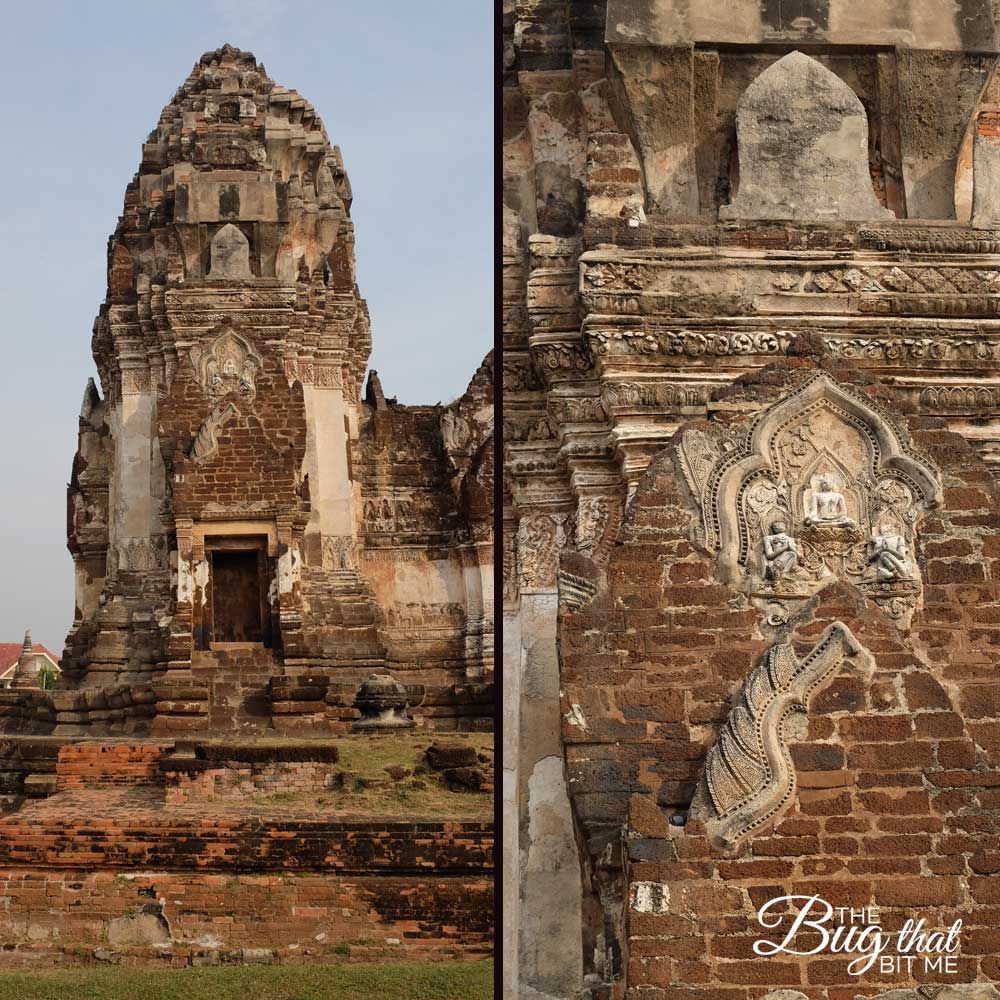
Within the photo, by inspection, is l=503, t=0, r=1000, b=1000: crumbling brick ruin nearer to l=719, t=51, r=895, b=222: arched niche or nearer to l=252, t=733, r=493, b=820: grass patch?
l=719, t=51, r=895, b=222: arched niche

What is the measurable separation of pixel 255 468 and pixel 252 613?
2.11m

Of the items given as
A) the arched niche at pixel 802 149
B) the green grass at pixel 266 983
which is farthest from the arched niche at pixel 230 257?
the arched niche at pixel 802 149

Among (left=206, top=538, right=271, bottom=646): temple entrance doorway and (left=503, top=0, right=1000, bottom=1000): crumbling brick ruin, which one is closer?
(left=503, top=0, right=1000, bottom=1000): crumbling brick ruin

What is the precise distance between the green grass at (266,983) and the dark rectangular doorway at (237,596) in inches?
409

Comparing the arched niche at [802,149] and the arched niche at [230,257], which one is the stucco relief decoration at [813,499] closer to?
the arched niche at [802,149]

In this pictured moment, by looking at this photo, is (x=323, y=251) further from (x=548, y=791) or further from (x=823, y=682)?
(x=823, y=682)

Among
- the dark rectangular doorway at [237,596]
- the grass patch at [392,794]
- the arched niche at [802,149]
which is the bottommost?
the grass patch at [392,794]

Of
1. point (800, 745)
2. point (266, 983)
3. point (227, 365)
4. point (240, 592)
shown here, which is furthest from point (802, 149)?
point (227, 365)

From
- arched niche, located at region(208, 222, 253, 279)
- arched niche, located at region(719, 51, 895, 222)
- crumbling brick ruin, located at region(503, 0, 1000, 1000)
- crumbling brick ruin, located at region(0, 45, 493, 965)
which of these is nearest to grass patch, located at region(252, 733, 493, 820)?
crumbling brick ruin, located at region(0, 45, 493, 965)

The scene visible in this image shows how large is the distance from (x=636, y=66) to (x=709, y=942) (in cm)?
420

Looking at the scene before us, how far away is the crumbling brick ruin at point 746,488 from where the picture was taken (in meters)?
5.34

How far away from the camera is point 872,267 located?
7.26 metres

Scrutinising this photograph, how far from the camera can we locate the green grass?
10.8m

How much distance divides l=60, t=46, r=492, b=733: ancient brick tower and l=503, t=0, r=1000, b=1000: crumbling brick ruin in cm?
1296
